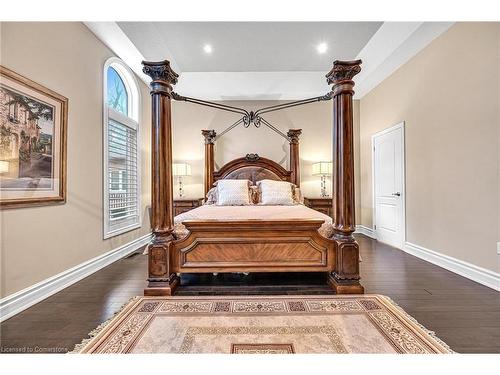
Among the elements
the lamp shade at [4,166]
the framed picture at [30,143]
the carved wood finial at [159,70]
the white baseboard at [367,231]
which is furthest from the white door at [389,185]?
the lamp shade at [4,166]

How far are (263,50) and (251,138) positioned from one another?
1691 millimetres

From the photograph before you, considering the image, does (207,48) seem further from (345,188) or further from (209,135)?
(345,188)

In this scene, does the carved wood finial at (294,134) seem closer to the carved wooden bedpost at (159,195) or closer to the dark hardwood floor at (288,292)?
the dark hardwood floor at (288,292)

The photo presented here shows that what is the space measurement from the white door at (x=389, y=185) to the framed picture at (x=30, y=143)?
476cm

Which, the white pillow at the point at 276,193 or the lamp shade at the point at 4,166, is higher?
the lamp shade at the point at 4,166

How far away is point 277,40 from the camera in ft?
11.3

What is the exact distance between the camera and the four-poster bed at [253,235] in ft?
7.70

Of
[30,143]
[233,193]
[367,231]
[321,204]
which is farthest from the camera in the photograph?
[367,231]

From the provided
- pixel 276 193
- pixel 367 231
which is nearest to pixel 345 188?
pixel 276 193

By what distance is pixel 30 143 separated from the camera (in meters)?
2.21

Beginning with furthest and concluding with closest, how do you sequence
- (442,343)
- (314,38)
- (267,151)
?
(267,151) → (314,38) → (442,343)

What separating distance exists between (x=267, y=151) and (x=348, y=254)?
3.03 m

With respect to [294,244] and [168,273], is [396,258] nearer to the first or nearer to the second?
[294,244]
